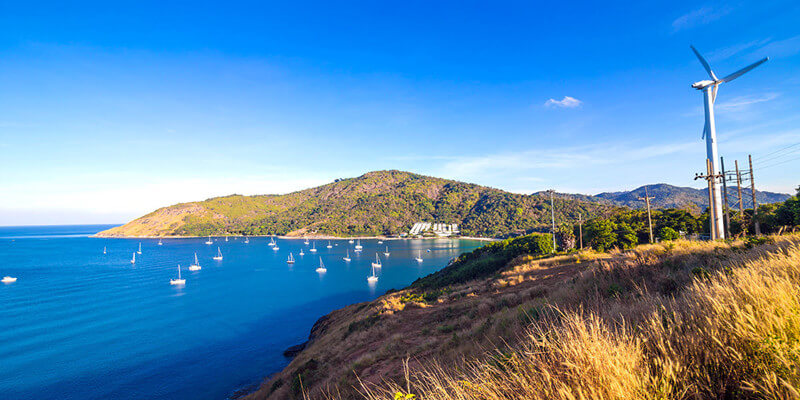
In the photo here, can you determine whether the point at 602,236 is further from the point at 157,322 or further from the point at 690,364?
the point at 157,322

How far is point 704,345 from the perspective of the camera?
2.96 metres

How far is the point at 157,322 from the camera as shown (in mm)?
49438

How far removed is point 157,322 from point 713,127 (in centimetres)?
7133

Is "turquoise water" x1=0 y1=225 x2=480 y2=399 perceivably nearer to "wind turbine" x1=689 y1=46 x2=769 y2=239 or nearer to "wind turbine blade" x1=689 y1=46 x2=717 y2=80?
"wind turbine" x1=689 y1=46 x2=769 y2=239

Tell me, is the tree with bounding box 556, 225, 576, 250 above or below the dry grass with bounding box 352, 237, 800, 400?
below

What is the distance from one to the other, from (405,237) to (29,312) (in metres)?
151

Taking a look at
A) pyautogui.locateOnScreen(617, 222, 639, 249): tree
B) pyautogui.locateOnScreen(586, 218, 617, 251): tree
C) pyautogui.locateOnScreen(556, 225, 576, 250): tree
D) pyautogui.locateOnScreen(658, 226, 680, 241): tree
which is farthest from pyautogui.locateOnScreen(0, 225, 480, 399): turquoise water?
pyautogui.locateOnScreen(658, 226, 680, 241): tree

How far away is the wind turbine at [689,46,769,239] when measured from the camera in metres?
21.4

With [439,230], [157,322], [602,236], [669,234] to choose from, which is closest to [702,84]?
[669,234]

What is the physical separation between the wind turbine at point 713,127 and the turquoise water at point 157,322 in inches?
1505

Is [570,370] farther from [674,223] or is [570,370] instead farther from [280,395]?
[674,223]

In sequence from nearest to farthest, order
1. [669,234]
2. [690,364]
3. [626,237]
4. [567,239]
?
1. [690,364]
2. [669,234]
3. [626,237]
4. [567,239]

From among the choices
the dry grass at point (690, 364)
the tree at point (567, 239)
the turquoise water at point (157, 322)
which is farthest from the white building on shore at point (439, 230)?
the dry grass at point (690, 364)

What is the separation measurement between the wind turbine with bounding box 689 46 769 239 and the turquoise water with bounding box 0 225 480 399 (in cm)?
3823
